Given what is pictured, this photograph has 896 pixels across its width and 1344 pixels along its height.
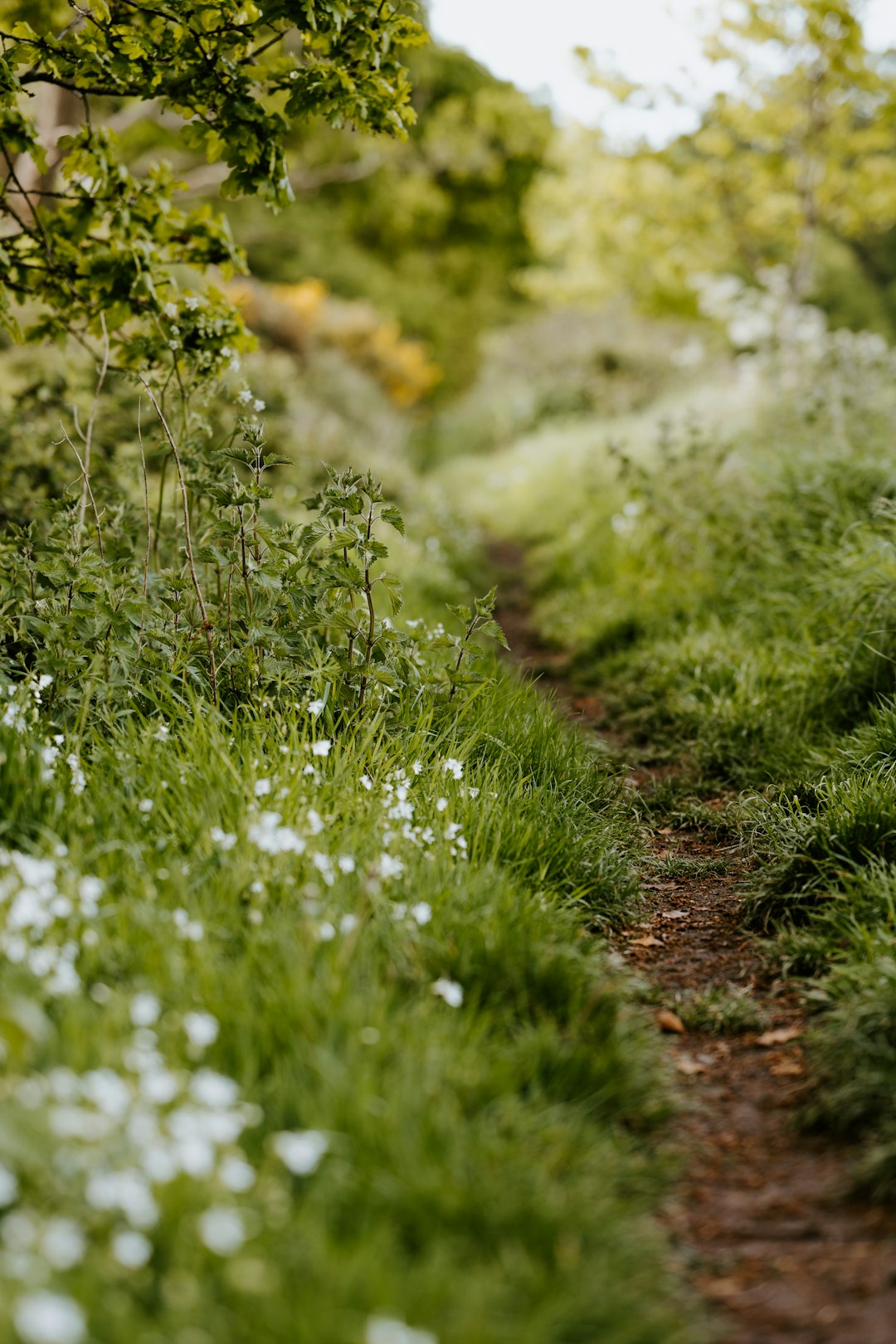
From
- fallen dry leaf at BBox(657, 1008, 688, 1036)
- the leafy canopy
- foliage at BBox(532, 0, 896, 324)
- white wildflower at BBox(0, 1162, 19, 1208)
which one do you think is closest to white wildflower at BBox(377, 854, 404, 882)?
fallen dry leaf at BBox(657, 1008, 688, 1036)

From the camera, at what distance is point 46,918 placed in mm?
2154

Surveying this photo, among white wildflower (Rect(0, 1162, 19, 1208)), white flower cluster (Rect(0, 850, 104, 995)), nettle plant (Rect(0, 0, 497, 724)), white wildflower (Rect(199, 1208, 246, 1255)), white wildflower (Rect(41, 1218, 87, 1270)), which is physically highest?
nettle plant (Rect(0, 0, 497, 724))

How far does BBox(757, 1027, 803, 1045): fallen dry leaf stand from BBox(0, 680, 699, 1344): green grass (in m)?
0.36

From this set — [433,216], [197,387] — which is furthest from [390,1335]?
[433,216]

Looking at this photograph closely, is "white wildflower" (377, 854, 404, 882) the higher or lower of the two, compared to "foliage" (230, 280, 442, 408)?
lower

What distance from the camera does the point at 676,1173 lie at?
2.17 meters

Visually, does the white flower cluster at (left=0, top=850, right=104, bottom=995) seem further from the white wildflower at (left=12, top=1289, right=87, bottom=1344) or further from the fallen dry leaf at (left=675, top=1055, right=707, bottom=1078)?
the fallen dry leaf at (left=675, top=1055, right=707, bottom=1078)

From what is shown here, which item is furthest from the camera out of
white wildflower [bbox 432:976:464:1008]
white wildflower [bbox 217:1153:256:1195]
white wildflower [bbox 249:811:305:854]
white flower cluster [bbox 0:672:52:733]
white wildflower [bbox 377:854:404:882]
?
white flower cluster [bbox 0:672:52:733]

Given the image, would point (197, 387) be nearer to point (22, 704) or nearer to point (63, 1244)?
point (22, 704)

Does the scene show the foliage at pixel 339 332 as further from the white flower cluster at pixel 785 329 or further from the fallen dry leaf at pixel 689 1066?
the fallen dry leaf at pixel 689 1066

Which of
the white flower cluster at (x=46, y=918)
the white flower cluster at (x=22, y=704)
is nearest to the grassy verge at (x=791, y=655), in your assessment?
the white flower cluster at (x=46, y=918)

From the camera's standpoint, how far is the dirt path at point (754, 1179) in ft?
6.09

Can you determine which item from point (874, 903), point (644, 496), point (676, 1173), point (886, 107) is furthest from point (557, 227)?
point (676, 1173)

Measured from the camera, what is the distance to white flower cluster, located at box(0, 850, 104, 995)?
2109 mm
